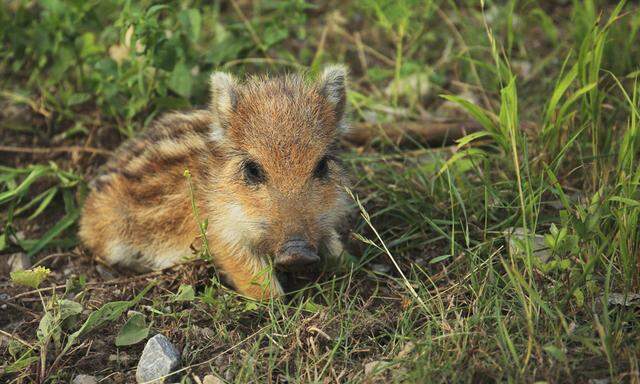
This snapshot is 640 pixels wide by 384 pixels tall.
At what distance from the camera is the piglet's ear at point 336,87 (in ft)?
13.2

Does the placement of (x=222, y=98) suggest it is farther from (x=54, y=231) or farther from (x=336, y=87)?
(x=54, y=231)

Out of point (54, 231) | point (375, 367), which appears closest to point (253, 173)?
point (375, 367)

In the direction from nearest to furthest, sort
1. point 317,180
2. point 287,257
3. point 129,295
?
point 287,257, point 317,180, point 129,295

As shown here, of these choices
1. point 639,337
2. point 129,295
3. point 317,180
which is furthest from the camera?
point 129,295

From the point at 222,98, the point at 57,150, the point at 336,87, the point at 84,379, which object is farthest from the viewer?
the point at 57,150

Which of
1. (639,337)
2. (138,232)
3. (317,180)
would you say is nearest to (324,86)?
(317,180)

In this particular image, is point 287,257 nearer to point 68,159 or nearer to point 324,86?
point 324,86

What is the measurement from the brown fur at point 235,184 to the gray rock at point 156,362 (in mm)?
527

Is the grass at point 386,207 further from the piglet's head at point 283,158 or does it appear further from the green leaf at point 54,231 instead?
the piglet's head at point 283,158

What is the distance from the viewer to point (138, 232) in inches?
176

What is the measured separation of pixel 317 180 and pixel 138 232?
1307 mm

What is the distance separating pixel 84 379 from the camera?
3.32 m

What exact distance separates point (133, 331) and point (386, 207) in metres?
1.61

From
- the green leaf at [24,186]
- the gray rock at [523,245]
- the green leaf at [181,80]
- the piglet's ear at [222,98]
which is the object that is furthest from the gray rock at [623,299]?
the green leaf at [24,186]
